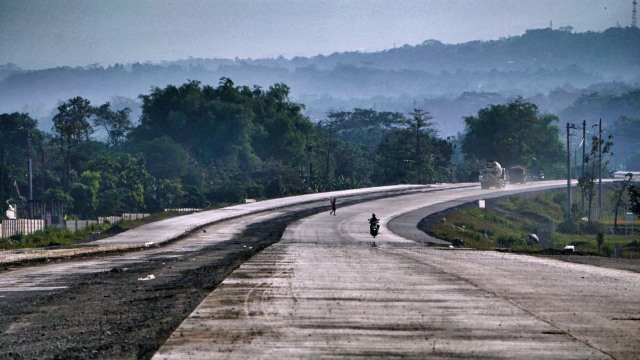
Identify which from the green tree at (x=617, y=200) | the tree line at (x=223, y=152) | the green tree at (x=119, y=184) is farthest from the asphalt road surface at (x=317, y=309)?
the tree line at (x=223, y=152)

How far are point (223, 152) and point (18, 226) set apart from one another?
78697 mm

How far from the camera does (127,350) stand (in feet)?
44.2

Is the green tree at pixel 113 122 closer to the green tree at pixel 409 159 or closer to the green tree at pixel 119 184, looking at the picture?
the green tree at pixel 409 159

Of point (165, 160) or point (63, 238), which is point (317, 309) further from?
point (165, 160)

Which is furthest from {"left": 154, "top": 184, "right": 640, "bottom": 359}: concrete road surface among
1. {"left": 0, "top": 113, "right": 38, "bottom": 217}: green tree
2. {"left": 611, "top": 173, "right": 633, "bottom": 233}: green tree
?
{"left": 0, "top": 113, "right": 38, "bottom": 217}: green tree

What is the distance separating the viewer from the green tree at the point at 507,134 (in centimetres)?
17562

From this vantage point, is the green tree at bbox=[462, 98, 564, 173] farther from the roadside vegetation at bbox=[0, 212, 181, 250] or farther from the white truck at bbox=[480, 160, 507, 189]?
the roadside vegetation at bbox=[0, 212, 181, 250]

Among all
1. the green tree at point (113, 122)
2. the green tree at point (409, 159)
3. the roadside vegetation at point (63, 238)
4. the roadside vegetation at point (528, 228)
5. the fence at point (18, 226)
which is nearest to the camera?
the roadside vegetation at point (63, 238)

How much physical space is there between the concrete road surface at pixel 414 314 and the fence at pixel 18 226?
46225 millimetres

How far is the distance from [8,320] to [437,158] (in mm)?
153019

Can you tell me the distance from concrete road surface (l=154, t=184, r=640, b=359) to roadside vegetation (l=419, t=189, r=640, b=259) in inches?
883

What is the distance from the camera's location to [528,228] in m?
106

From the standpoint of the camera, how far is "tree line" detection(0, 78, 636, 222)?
371 ft

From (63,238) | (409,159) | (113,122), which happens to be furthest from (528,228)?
(113,122)
